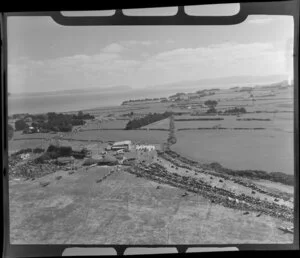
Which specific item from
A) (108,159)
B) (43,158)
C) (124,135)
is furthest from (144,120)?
(43,158)

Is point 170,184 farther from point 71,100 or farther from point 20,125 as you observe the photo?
point 20,125

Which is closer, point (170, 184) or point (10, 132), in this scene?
point (10, 132)

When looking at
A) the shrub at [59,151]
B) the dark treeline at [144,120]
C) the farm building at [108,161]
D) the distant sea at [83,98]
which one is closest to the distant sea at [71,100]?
the distant sea at [83,98]

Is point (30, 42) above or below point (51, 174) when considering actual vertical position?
above

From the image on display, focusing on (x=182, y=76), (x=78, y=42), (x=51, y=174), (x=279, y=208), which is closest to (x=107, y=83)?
(x=78, y=42)

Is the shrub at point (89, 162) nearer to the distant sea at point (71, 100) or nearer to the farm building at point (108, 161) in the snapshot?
the farm building at point (108, 161)

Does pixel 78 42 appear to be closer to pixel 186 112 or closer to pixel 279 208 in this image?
pixel 186 112

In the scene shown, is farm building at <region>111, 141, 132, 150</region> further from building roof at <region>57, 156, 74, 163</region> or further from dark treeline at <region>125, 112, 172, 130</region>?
building roof at <region>57, 156, 74, 163</region>
